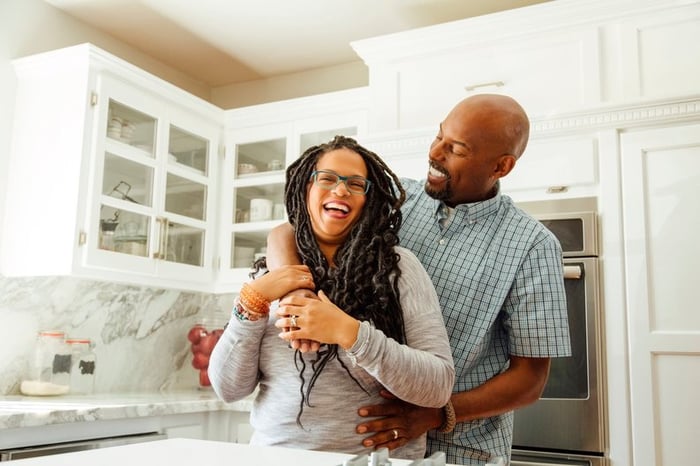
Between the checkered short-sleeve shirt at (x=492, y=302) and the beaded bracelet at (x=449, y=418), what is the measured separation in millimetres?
82

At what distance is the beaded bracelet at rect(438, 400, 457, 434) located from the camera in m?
1.16

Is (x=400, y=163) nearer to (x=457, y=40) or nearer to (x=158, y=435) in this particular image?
(x=457, y=40)

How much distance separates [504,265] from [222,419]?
1.83 m

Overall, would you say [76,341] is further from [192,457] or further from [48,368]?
[192,457]

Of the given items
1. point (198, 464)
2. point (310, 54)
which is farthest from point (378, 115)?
point (198, 464)

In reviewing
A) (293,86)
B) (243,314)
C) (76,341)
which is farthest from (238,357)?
(293,86)

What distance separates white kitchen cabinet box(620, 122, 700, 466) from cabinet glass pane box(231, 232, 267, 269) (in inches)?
66.6

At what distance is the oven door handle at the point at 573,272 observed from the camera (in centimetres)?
219

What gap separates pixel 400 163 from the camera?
2.56 meters

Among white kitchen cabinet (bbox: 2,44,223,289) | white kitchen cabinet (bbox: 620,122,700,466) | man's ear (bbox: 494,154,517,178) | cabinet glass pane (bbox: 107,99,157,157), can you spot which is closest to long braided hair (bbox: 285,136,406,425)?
Result: man's ear (bbox: 494,154,517,178)

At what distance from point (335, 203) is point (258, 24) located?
2.22 meters

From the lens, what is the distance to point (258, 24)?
3.12 metres

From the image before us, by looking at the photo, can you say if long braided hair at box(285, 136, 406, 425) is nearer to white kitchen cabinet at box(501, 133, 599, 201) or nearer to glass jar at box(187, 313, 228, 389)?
white kitchen cabinet at box(501, 133, 599, 201)

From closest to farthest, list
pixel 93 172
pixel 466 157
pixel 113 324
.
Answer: pixel 466 157 → pixel 93 172 → pixel 113 324
